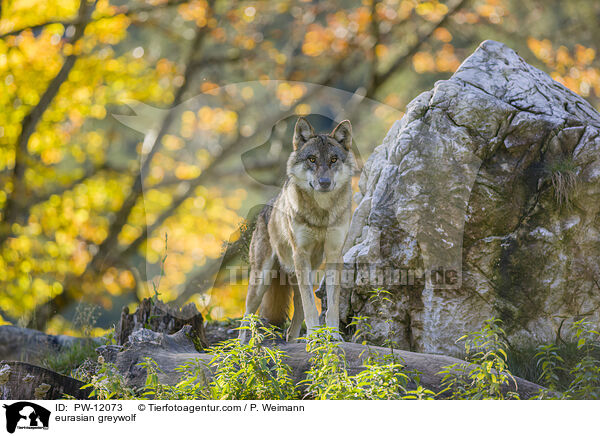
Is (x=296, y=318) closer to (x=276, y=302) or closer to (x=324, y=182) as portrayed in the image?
(x=276, y=302)

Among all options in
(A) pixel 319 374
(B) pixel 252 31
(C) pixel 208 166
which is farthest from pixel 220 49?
(A) pixel 319 374

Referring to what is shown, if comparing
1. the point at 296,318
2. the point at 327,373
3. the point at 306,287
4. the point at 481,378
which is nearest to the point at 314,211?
the point at 306,287

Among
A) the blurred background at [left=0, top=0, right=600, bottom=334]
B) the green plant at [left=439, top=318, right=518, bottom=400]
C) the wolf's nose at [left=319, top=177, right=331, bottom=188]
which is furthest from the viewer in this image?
the blurred background at [left=0, top=0, right=600, bottom=334]

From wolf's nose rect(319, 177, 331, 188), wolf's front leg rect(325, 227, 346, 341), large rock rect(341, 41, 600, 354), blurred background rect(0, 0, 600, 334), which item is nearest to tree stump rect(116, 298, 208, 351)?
wolf's front leg rect(325, 227, 346, 341)

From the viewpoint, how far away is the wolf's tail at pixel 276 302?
15.3ft

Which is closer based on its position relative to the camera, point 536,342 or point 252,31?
point 536,342

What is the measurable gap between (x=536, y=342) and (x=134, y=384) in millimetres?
2951

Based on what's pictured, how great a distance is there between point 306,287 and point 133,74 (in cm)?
559

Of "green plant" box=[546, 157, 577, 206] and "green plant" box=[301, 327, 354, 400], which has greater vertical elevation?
"green plant" box=[546, 157, 577, 206]

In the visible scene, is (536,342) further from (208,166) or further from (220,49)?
(220,49)

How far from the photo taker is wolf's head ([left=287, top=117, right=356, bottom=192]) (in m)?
3.73

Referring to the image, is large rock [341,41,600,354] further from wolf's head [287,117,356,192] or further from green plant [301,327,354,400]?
green plant [301,327,354,400]

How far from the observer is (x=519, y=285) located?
A: 3.86 meters
